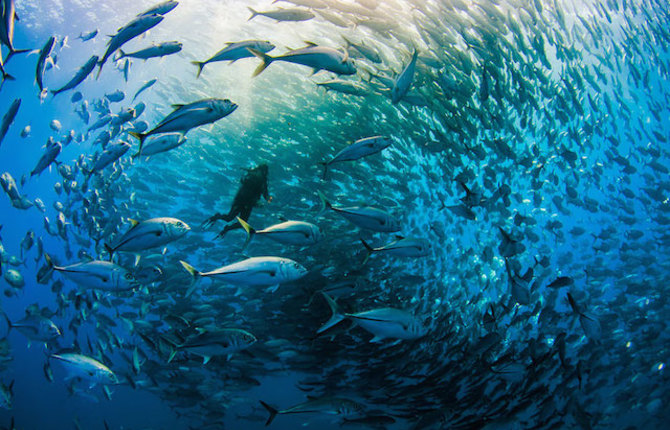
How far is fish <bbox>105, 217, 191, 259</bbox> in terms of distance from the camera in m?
3.56

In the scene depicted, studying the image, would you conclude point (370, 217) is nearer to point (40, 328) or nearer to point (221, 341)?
point (221, 341)

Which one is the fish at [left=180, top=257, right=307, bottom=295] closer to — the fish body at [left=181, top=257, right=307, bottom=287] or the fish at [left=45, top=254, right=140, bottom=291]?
the fish body at [left=181, top=257, right=307, bottom=287]

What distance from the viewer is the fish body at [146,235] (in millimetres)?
3564

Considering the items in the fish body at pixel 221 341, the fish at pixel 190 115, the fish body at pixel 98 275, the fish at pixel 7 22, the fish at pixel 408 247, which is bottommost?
the fish body at pixel 221 341

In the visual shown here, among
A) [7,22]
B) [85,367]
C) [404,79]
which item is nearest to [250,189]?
[85,367]

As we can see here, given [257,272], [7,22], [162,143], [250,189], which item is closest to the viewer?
[7,22]

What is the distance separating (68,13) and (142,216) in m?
17.4

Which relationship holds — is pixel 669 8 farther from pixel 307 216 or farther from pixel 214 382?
pixel 214 382

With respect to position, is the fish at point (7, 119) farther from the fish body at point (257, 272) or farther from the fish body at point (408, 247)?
the fish body at point (408, 247)

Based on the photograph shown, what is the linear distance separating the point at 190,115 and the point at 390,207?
29.6ft

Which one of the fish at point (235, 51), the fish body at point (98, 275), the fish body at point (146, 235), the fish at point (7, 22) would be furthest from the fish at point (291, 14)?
the fish body at point (98, 275)

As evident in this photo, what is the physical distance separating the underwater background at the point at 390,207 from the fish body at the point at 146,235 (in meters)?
1.11

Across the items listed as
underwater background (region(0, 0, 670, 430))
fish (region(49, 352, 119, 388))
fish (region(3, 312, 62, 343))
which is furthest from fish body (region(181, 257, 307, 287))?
fish (region(3, 312, 62, 343))

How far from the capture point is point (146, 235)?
359 centimetres
